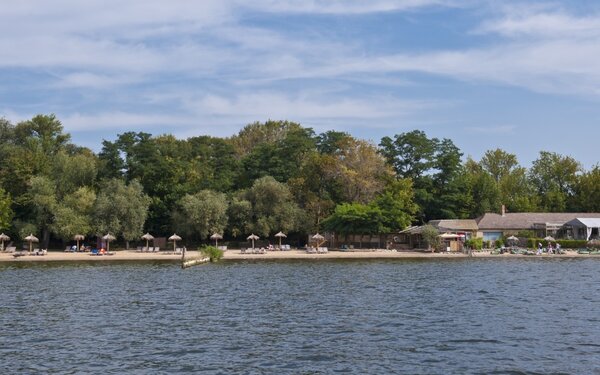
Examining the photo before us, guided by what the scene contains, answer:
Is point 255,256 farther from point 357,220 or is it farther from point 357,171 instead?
point 357,171

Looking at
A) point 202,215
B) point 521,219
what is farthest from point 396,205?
point 202,215

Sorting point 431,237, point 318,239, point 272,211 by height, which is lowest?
point 318,239

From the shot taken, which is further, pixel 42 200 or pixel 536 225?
pixel 536 225

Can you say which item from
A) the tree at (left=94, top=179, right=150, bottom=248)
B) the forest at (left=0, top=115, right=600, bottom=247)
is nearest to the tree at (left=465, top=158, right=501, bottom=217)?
the forest at (left=0, top=115, right=600, bottom=247)

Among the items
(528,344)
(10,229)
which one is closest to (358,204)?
(10,229)

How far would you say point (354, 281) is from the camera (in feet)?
139

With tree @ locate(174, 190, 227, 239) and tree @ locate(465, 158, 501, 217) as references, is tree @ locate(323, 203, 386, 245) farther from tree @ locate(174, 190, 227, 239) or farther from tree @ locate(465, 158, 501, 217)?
tree @ locate(465, 158, 501, 217)

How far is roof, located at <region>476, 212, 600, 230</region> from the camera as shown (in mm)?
80812

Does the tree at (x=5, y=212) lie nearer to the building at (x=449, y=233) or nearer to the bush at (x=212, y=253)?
the bush at (x=212, y=253)

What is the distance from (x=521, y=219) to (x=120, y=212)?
160 feet

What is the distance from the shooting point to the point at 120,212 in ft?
235

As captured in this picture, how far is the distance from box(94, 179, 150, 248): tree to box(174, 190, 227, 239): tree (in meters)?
4.34

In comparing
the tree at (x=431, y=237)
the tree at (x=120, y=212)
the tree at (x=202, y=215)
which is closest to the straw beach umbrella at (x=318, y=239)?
the tree at (x=202, y=215)

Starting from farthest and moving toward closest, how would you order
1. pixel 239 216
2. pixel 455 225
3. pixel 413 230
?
pixel 455 225 → pixel 239 216 → pixel 413 230
